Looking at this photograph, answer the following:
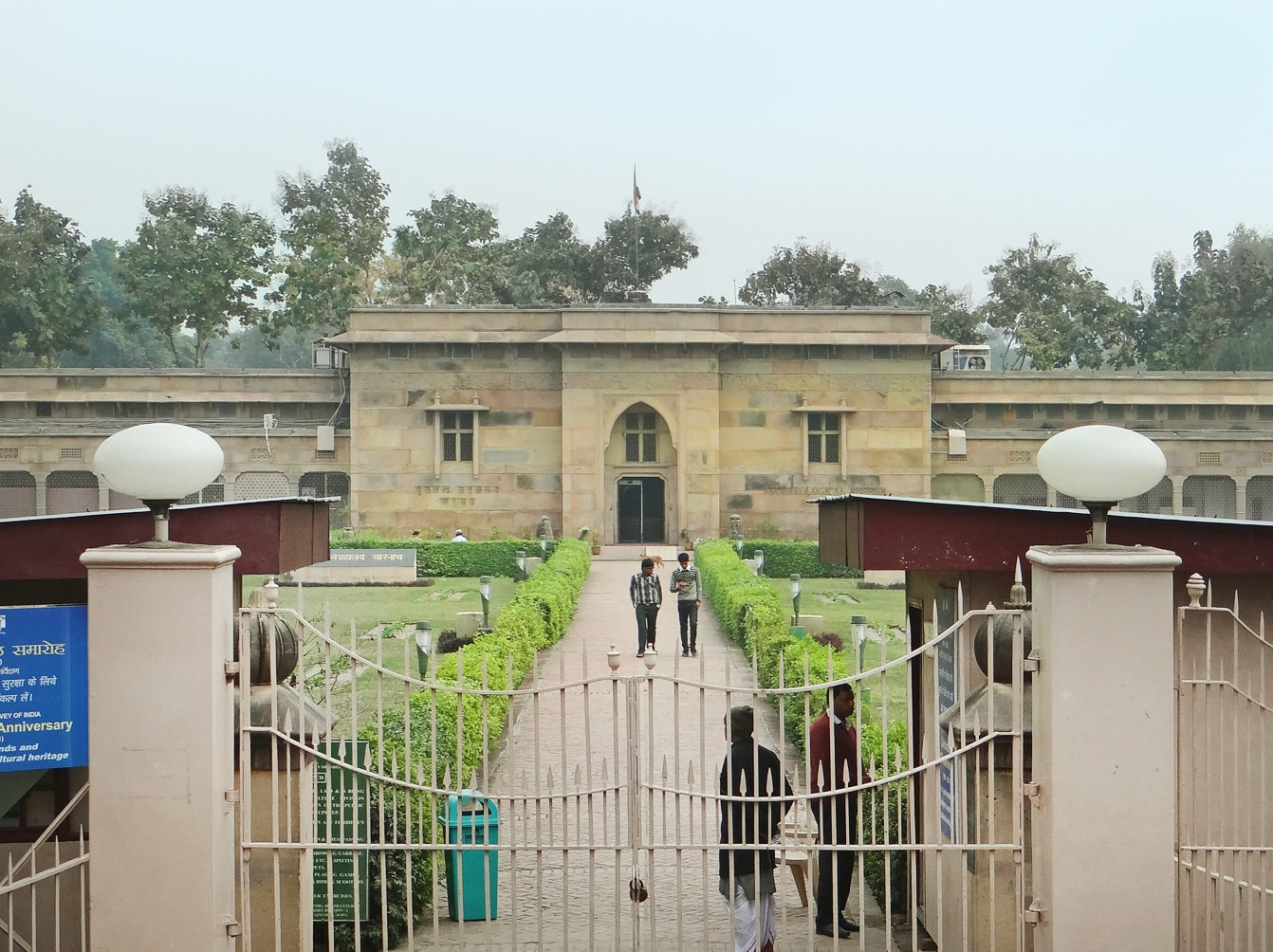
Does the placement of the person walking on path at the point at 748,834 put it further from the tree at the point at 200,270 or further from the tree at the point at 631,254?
the tree at the point at 631,254

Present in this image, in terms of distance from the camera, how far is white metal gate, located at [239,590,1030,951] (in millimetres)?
4840

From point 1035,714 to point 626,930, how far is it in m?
2.46

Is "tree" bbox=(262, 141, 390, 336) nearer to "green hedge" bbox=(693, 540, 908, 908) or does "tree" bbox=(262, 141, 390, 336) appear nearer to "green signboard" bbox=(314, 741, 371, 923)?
"green hedge" bbox=(693, 540, 908, 908)

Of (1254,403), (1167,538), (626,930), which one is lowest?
(626,930)

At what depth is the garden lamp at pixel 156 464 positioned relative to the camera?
462 cm

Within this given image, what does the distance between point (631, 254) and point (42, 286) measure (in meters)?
20.7

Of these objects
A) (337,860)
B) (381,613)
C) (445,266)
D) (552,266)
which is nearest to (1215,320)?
A: (552,266)

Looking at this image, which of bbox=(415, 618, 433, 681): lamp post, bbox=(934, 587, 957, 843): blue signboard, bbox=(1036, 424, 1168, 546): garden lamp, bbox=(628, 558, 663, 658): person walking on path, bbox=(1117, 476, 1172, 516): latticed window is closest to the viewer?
bbox=(1036, 424, 1168, 546): garden lamp

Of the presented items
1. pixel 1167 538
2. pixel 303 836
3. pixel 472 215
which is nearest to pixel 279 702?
pixel 303 836

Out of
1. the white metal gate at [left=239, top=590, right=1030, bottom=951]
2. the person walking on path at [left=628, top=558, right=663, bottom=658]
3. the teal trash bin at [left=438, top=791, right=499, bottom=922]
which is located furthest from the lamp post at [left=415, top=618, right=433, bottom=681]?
the teal trash bin at [left=438, top=791, right=499, bottom=922]

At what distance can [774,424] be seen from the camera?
1178 inches

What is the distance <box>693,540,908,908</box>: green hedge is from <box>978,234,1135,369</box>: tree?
25.8m

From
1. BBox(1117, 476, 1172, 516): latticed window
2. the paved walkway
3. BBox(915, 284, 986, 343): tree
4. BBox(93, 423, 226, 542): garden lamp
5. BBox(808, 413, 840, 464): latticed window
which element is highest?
BBox(915, 284, 986, 343): tree

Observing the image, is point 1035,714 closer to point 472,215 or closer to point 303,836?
point 303,836
